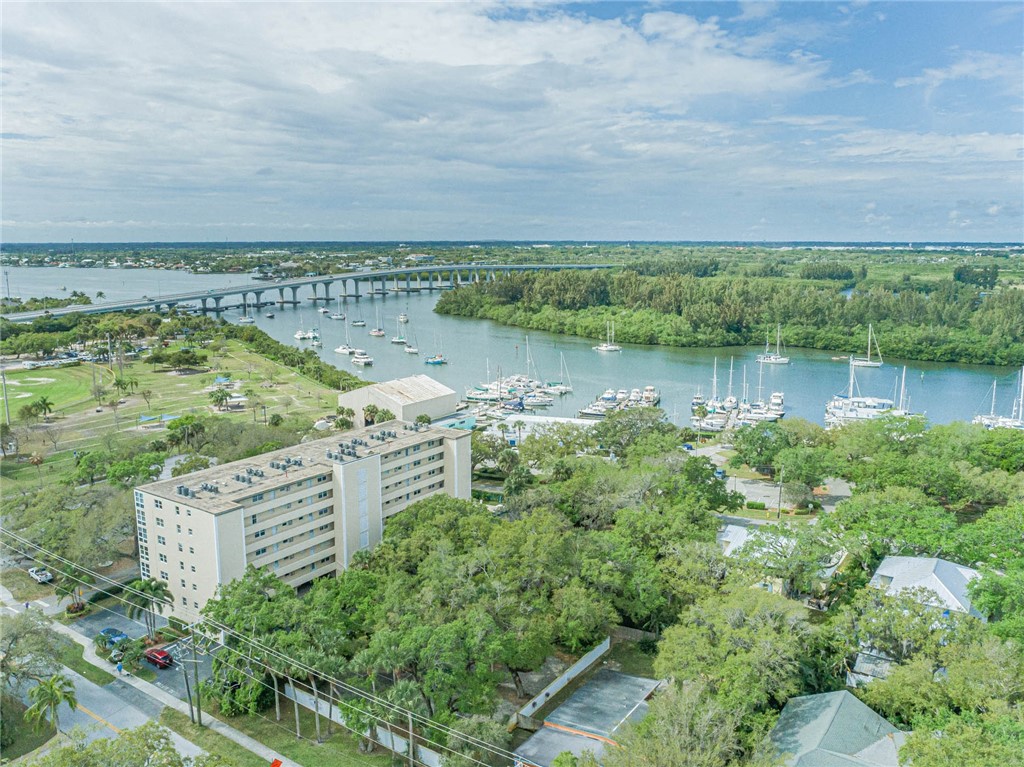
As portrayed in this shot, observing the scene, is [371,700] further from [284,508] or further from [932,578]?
[932,578]

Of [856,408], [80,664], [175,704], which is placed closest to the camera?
[175,704]

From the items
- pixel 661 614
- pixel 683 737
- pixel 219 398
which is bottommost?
pixel 661 614

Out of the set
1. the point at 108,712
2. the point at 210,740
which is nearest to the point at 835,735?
the point at 210,740

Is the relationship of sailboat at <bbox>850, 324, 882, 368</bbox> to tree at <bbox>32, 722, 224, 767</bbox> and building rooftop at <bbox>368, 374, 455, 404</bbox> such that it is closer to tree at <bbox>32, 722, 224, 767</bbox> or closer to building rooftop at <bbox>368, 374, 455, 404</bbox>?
building rooftop at <bbox>368, 374, 455, 404</bbox>

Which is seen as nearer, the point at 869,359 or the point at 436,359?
the point at 869,359

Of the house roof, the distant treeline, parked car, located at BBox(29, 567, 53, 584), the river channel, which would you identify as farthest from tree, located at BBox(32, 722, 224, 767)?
the distant treeline

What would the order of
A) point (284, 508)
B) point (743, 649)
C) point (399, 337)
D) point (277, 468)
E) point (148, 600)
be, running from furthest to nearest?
point (399, 337)
point (277, 468)
point (284, 508)
point (148, 600)
point (743, 649)

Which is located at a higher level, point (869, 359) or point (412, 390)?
point (412, 390)

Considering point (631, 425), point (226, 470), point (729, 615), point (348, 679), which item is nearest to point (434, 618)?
point (348, 679)
